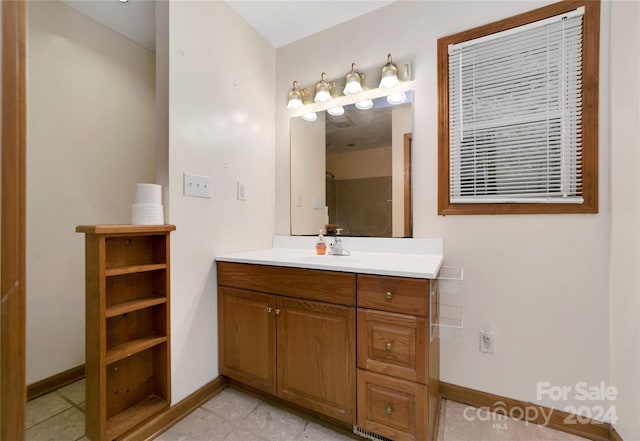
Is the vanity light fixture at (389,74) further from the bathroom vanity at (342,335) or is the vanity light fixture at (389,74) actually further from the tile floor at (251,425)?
the tile floor at (251,425)

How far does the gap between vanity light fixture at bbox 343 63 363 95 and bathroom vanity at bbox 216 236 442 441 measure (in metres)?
1.04

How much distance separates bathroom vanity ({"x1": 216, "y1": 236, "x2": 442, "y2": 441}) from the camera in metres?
1.12

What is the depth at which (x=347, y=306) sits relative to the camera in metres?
1.25

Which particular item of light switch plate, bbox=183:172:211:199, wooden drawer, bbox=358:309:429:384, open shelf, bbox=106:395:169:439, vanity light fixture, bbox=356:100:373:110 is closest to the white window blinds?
vanity light fixture, bbox=356:100:373:110

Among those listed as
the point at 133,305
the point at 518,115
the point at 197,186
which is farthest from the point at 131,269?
the point at 518,115

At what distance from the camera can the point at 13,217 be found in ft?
1.72

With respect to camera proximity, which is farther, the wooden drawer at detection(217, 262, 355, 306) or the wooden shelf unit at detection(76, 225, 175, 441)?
the wooden drawer at detection(217, 262, 355, 306)

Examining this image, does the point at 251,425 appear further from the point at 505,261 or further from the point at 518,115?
the point at 518,115

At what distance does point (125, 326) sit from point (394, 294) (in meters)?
1.29

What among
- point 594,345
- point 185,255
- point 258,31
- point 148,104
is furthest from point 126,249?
point 594,345

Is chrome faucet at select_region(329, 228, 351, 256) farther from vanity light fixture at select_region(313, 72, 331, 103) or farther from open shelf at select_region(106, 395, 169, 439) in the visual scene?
open shelf at select_region(106, 395, 169, 439)

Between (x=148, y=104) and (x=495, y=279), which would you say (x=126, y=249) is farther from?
(x=495, y=279)

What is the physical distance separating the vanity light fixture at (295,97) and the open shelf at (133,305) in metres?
1.53

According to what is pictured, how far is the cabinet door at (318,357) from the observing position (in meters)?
1.25
